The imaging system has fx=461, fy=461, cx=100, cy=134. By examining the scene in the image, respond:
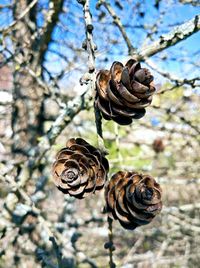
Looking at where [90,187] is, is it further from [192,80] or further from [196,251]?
[196,251]

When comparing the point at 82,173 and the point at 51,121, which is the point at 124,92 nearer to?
the point at 82,173

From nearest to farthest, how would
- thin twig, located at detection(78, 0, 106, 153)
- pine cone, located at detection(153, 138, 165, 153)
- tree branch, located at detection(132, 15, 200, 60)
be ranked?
thin twig, located at detection(78, 0, 106, 153), tree branch, located at detection(132, 15, 200, 60), pine cone, located at detection(153, 138, 165, 153)

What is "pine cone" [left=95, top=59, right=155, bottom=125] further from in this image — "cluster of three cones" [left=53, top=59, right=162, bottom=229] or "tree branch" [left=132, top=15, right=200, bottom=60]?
"tree branch" [left=132, top=15, right=200, bottom=60]

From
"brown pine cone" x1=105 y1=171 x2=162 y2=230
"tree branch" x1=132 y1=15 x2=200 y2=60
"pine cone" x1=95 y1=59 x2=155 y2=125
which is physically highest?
"tree branch" x1=132 y1=15 x2=200 y2=60

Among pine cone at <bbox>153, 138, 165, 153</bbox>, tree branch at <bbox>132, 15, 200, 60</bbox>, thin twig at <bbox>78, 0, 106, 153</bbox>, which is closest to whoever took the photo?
thin twig at <bbox>78, 0, 106, 153</bbox>

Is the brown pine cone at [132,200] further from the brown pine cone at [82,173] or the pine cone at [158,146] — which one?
the pine cone at [158,146]

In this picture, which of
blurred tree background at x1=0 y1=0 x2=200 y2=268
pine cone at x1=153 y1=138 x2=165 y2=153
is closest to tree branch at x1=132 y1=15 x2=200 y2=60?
blurred tree background at x1=0 y1=0 x2=200 y2=268

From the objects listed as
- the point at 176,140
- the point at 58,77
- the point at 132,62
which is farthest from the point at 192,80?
the point at 176,140

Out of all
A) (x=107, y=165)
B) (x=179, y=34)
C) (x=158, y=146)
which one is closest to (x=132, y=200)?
(x=107, y=165)
